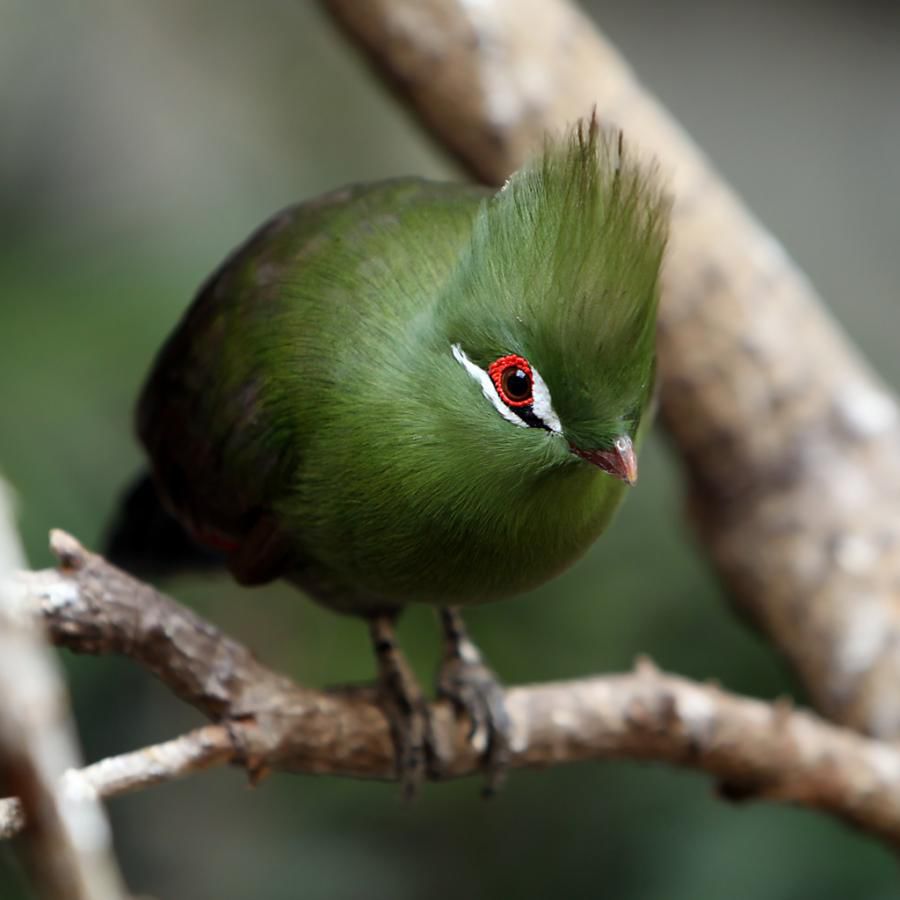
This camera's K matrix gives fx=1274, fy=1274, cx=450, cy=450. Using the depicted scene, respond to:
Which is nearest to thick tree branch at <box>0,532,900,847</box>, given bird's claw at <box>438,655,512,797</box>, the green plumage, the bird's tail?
bird's claw at <box>438,655,512,797</box>

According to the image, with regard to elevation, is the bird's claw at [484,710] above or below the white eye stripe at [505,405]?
below

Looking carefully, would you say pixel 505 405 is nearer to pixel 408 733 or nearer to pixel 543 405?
pixel 543 405

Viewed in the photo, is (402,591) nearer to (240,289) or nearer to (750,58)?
(240,289)

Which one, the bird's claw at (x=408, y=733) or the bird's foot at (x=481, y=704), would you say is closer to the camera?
the bird's claw at (x=408, y=733)

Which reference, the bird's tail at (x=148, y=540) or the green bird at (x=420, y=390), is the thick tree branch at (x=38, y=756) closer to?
the green bird at (x=420, y=390)

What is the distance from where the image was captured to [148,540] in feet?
9.67

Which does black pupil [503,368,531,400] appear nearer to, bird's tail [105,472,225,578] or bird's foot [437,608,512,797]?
bird's foot [437,608,512,797]

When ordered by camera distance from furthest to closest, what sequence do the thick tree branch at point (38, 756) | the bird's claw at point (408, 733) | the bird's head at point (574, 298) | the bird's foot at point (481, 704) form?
the bird's foot at point (481, 704), the bird's claw at point (408, 733), the bird's head at point (574, 298), the thick tree branch at point (38, 756)

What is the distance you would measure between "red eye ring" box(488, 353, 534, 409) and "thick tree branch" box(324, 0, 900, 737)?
1491 millimetres

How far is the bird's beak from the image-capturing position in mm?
1772

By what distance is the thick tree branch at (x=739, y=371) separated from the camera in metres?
3.16

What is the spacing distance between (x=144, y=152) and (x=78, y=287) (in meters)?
1.86

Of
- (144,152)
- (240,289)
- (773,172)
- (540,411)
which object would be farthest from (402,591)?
(773,172)

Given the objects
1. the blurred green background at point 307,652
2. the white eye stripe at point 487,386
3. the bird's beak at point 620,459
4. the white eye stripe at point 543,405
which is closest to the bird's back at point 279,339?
the white eye stripe at point 487,386
